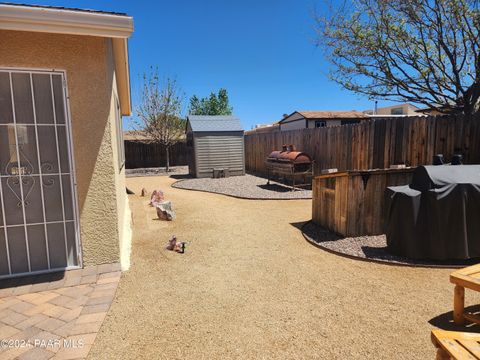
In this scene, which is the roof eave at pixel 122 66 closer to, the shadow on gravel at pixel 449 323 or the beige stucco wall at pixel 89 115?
the beige stucco wall at pixel 89 115

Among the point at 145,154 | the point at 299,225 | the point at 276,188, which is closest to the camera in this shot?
the point at 299,225

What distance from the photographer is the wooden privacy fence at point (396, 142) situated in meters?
7.34

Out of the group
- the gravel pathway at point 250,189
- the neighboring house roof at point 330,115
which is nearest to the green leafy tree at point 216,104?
the neighboring house roof at point 330,115

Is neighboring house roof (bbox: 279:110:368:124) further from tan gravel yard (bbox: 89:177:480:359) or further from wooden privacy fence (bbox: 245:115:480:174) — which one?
tan gravel yard (bbox: 89:177:480:359)

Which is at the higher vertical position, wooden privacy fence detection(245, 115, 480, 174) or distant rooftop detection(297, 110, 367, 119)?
distant rooftop detection(297, 110, 367, 119)

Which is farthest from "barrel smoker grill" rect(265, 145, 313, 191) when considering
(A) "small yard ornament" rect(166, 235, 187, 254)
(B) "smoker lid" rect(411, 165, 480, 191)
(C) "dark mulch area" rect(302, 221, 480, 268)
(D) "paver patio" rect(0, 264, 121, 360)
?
(D) "paver patio" rect(0, 264, 121, 360)

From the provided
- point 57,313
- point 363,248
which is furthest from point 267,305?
point 363,248

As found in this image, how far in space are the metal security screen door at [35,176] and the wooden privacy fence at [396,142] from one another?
309 inches

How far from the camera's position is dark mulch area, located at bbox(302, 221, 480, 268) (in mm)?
4289

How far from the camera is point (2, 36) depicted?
11.1 ft

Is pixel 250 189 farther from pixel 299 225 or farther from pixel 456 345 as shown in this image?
pixel 456 345

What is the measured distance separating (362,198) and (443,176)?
4.31 ft

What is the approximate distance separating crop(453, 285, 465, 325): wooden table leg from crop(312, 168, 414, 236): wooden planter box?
2.47m

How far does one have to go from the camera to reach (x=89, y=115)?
12.4 feet
